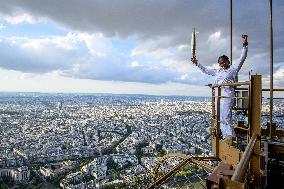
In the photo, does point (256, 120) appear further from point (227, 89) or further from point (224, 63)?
point (224, 63)

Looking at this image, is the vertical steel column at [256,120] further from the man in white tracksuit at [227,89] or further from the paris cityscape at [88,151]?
the paris cityscape at [88,151]

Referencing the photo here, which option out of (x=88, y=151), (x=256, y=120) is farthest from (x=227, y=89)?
(x=88, y=151)

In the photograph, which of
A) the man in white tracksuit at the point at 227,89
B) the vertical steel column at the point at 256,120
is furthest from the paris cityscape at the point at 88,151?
the vertical steel column at the point at 256,120

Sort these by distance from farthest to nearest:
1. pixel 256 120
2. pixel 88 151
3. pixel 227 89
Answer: pixel 88 151, pixel 227 89, pixel 256 120

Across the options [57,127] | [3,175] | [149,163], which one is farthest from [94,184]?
[57,127]

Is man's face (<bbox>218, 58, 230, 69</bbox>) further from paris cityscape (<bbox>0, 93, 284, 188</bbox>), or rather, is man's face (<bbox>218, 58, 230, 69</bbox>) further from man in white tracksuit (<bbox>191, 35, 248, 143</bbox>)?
paris cityscape (<bbox>0, 93, 284, 188</bbox>)

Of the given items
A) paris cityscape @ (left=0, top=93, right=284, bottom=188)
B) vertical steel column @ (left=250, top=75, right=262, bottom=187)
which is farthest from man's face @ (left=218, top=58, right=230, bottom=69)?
paris cityscape @ (left=0, top=93, right=284, bottom=188)

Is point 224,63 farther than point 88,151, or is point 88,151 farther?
point 88,151

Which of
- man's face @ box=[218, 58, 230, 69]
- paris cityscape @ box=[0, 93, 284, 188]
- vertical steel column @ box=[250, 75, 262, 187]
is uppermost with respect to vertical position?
man's face @ box=[218, 58, 230, 69]
